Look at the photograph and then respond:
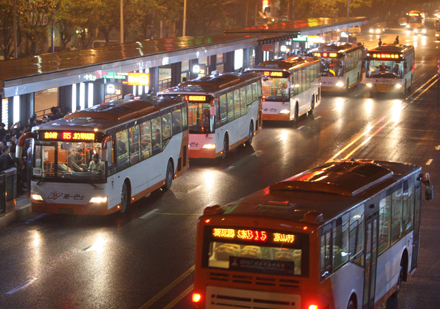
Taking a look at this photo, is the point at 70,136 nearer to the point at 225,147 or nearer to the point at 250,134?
the point at 225,147

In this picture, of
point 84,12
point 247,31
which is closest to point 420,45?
point 247,31

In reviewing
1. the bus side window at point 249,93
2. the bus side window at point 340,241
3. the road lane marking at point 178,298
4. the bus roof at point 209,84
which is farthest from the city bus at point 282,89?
the bus side window at point 340,241

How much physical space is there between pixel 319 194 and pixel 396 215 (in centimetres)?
189

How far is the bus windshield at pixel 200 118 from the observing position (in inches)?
945

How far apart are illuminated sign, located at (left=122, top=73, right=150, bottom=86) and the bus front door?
21853 mm

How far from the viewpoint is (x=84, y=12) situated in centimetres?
5647

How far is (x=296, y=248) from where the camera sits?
28.1 ft

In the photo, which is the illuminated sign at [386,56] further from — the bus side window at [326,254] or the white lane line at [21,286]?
the bus side window at [326,254]

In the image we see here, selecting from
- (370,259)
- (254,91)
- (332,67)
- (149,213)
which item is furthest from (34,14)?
(370,259)

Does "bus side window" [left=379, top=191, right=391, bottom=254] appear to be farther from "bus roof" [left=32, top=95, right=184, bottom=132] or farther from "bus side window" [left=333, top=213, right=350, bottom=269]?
"bus roof" [left=32, top=95, right=184, bottom=132]

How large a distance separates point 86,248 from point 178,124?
23.8 feet

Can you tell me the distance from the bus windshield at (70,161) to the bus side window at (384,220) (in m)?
7.64

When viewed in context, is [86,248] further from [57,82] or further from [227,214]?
[57,82]

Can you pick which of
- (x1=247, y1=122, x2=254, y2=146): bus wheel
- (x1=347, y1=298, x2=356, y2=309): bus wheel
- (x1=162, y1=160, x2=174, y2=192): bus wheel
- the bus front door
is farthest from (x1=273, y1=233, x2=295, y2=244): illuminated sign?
(x1=247, y1=122, x2=254, y2=146): bus wheel
